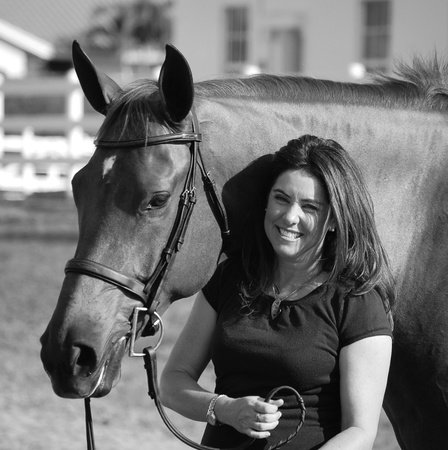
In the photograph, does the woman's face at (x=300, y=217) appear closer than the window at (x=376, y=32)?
Yes

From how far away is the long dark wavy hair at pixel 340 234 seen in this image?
2590mm

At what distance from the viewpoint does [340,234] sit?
259 cm

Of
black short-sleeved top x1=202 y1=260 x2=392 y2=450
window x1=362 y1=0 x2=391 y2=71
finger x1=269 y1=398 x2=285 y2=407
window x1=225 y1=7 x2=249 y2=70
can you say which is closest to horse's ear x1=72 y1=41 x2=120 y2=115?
black short-sleeved top x1=202 y1=260 x2=392 y2=450

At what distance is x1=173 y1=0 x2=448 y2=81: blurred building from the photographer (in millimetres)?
15547

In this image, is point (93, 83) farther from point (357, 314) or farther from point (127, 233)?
point (357, 314)

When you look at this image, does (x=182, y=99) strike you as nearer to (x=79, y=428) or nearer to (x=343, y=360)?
(x=343, y=360)

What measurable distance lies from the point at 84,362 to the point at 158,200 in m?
0.50

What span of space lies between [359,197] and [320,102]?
0.48 meters

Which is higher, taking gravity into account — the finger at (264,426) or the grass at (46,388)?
the finger at (264,426)

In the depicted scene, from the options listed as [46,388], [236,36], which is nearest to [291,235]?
[46,388]

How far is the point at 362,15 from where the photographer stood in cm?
1603

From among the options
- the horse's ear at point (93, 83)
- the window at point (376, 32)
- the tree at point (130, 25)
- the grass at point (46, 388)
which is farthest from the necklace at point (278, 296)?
the tree at point (130, 25)

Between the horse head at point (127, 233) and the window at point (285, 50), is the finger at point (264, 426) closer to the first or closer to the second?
the horse head at point (127, 233)

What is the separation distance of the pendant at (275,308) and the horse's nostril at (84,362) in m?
0.54
